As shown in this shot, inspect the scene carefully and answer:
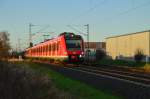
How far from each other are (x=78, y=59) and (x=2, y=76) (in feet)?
127

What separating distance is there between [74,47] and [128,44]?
1282 inches

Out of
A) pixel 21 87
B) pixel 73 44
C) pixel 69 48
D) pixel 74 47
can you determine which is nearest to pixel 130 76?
pixel 21 87

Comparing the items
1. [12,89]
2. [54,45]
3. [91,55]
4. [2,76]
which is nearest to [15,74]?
[2,76]

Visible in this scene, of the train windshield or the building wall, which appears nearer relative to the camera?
the train windshield

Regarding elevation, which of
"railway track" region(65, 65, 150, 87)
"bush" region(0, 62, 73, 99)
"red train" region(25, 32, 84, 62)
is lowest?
"railway track" region(65, 65, 150, 87)

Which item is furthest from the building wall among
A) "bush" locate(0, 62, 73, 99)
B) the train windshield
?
"bush" locate(0, 62, 73, 99)

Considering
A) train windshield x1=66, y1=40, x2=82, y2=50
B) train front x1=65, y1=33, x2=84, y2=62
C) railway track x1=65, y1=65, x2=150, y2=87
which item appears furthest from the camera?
train windshield x1=66, y1=40, x2=82, y2=50

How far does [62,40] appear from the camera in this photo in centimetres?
4884

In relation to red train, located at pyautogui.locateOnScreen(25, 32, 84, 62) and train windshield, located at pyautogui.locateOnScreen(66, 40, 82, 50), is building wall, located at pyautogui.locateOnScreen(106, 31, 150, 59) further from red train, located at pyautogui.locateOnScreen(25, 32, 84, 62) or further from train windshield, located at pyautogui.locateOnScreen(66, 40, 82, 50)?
train windshield, located at pyautogui.locateOnScreen(66, 40, 82, 50)

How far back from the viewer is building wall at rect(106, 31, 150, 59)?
72.2 meters

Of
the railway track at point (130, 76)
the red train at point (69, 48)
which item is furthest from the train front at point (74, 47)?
the railway track at point (130, 76)

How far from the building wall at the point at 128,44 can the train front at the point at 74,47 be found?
22890mm

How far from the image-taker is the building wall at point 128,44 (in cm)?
7219

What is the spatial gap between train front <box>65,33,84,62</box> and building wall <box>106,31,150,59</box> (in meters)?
22.9
